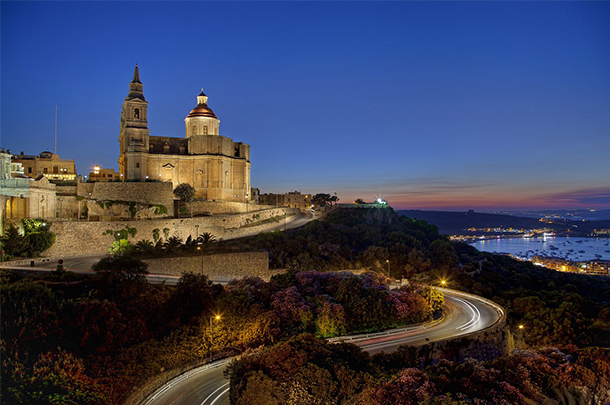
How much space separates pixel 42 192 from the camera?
30.1m

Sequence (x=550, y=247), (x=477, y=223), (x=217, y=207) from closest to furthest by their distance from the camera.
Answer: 1. (x=217, y=207)
2. (x=550, y=247)
3. (x=477, y=223)

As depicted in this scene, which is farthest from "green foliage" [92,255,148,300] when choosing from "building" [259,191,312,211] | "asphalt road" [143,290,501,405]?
"building" [259,191,312,211]

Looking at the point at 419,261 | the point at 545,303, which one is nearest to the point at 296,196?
the point at 419,261

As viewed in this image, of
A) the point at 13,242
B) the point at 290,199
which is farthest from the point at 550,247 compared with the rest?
the point at 13,242

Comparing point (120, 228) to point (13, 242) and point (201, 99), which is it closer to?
point (13, 242)

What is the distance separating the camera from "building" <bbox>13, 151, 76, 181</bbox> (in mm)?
46219

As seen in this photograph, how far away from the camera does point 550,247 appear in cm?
11194

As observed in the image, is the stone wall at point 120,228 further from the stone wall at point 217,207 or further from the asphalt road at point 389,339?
the asphalt road at point 389,339

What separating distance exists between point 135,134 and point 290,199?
33868mm

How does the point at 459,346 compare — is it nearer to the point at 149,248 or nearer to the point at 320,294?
the point at 320,294

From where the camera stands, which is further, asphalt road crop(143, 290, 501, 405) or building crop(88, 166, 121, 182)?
building crop(88, 166, 121, 182)

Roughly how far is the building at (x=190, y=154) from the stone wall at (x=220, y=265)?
1754 centimetres

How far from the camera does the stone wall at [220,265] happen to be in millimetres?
26547

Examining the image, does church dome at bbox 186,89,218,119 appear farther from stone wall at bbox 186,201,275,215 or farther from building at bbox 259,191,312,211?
building at bbox 259,191,312,211
